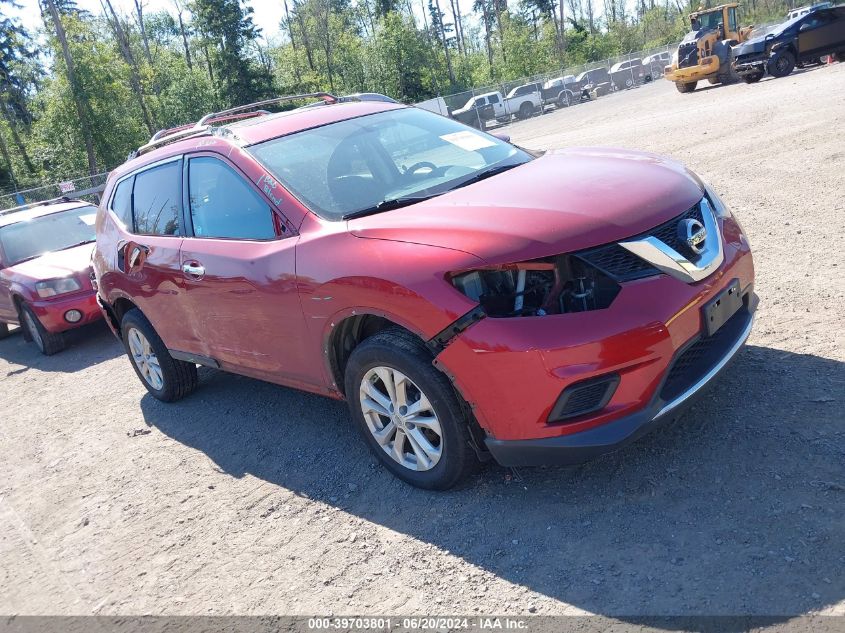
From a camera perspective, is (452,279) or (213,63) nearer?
(452,279)

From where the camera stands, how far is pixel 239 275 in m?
4.11

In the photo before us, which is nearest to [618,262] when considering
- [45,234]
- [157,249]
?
[157,249]

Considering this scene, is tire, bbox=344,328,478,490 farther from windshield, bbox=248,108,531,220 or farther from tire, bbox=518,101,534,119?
tire, bbox=518,101,534,119

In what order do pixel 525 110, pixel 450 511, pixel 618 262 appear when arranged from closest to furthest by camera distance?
pixel 618 262 → pixel 450 511 → pixel 525 110

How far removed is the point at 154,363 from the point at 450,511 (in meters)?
3.34

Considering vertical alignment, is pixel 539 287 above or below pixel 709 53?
below

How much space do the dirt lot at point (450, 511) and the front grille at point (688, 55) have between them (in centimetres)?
2148

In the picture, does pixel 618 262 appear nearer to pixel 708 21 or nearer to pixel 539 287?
pixel 539 287

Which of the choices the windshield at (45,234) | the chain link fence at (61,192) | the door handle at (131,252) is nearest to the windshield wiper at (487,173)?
the door handle at (131,252)

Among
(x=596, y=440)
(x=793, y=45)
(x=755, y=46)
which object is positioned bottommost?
(x=596, y=440)

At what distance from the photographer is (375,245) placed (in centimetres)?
337

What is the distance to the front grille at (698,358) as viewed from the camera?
10.1 ft

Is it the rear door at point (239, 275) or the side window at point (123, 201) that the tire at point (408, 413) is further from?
the side window at point (123, 201)

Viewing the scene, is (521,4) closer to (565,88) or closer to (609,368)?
(565,88)
